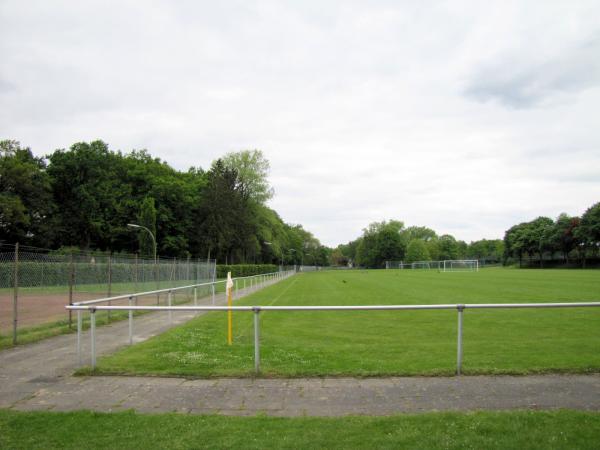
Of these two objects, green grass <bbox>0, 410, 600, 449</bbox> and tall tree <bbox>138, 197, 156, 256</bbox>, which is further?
tall tree <bbox>138, 197, 156, 256</bbox>

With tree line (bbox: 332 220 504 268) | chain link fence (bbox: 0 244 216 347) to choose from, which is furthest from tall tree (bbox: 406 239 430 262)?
chain link fence (bbox: 0 244 216 347)

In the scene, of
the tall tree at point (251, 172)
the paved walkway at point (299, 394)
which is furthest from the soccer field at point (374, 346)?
the tall tree at point (251, 172)

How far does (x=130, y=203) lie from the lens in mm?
63438

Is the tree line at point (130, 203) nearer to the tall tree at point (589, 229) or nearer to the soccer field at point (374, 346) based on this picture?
the soccer field at point (374, 346)

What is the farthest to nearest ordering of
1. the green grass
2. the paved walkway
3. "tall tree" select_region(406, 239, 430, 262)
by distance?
"tall tree" select_region(406, 239, 430, 262), the paved walkway, the green grass

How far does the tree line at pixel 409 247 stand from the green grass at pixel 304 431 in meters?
130

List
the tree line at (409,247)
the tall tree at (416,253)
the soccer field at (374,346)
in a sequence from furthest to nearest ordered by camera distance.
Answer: the tree line at (409,247) → the tall tree at (416,253) → the soccer field at (374,346)

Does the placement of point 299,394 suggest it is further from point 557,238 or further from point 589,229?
point 557,238

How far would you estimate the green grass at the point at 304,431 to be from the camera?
4.29m

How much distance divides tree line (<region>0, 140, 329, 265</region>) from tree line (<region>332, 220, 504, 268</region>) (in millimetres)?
63164

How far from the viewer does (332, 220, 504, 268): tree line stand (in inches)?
5389

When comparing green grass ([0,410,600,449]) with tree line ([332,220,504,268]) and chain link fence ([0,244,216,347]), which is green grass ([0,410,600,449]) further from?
tree line ([332,220,504,268])

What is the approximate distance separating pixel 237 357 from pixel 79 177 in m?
59.8

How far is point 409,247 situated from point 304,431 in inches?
5252
